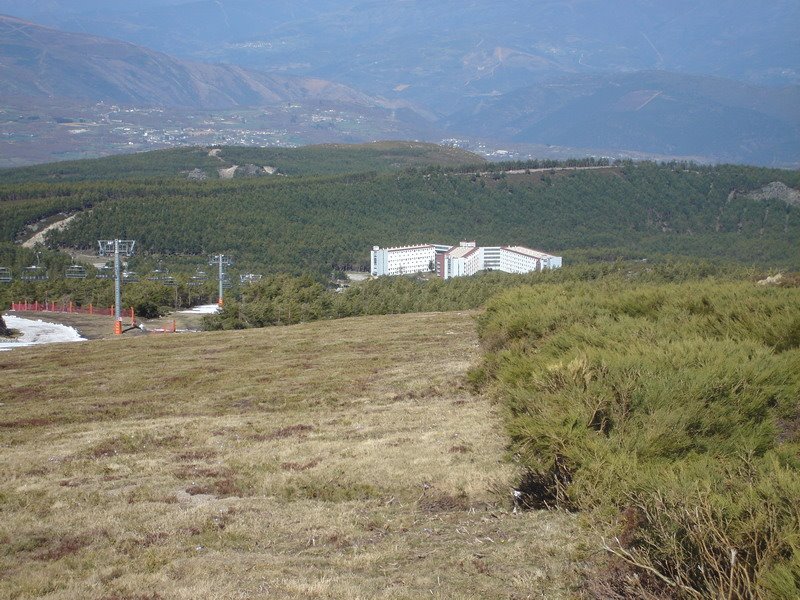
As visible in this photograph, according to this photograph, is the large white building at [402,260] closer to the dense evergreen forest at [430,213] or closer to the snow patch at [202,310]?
the dense evergreen forest at [430,213]

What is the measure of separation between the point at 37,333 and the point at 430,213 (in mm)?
120363

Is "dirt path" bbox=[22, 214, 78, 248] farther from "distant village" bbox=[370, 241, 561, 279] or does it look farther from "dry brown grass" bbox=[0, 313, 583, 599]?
"dry brown grass" bbox=[0, 313, 583, 599]

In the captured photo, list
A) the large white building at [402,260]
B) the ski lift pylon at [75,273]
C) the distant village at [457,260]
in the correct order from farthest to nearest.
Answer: the large white building at [402,260] → the distant village at [457,260] → the ski lift pylon at [75,273]

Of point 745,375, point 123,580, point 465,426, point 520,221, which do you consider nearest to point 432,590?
point 123,580

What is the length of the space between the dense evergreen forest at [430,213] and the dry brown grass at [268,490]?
82.2 meters

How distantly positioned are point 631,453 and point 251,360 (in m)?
19.9

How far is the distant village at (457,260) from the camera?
114000 mm

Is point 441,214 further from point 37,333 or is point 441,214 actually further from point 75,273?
point 37,333

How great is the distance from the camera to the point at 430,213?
162 meters

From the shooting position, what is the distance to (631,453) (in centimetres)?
1073

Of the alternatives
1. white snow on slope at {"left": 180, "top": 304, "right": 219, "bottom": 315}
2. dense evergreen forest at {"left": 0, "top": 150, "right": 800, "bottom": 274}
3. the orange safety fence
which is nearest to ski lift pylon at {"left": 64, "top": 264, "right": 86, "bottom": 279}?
the orange safety fence

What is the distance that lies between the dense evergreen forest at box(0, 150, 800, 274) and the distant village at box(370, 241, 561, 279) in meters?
4.93

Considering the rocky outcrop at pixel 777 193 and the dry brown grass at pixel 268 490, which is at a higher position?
the rocky outcrop at pixel 777 193

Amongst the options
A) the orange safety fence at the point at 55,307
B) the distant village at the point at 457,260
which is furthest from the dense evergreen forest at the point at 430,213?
the orange safety fence at the point at 55,307
